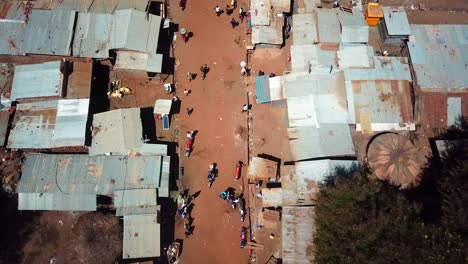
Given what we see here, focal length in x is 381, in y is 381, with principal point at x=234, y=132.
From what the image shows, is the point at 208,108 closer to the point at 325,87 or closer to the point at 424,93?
the point at 325,87

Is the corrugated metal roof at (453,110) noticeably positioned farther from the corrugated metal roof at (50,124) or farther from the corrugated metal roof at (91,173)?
the corrugated metal roof at (50,124)

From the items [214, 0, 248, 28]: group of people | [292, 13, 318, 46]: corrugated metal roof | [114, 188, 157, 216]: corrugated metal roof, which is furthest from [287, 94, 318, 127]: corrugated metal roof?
[114, 188, 157, 216]: corrugated metal roof

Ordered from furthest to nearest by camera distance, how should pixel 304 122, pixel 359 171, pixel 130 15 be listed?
pixel 130 15, pixel 304 122, pixel 359 171

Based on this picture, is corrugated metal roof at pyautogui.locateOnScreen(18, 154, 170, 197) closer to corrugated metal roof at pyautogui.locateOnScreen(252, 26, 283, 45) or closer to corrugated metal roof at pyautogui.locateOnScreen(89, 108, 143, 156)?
corrugated metal roof at pyautogui.locateOnScreen(89, 108, 143, 156)

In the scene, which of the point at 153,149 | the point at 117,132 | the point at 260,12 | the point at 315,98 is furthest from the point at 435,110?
the point at 117,132

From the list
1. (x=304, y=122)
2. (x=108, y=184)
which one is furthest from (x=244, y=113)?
(x=108, y=184)

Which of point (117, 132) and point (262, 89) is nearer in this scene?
point (117, 132)

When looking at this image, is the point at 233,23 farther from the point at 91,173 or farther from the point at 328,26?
the point at 91,173
